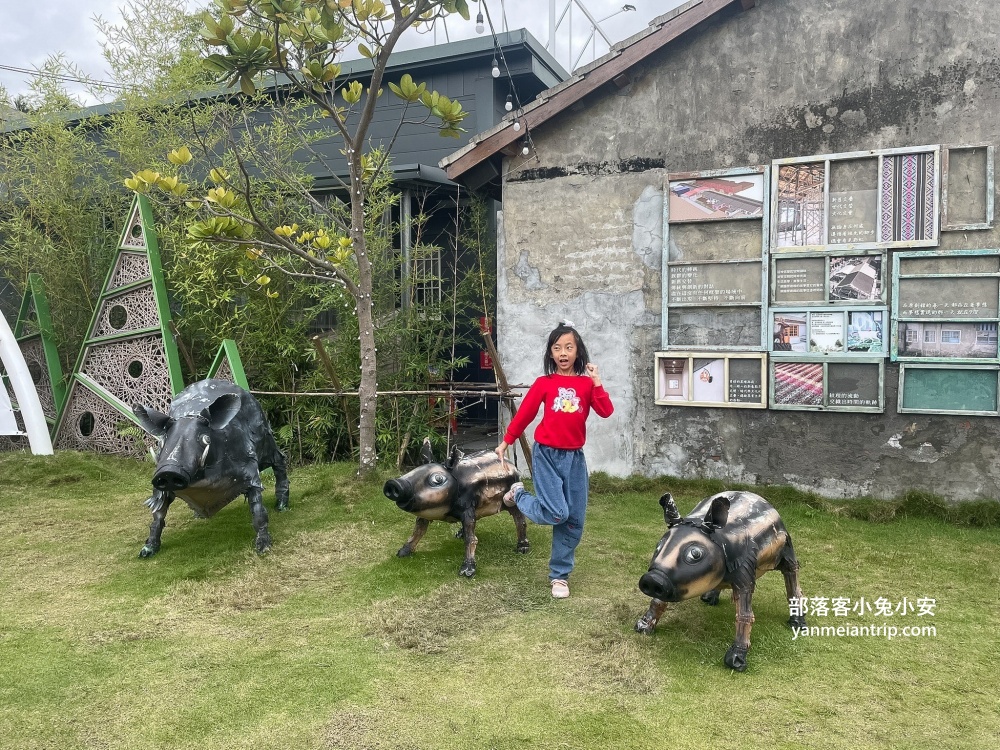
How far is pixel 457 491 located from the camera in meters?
4.48

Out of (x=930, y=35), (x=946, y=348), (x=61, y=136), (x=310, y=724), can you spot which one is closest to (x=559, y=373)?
(x=310, y=724)

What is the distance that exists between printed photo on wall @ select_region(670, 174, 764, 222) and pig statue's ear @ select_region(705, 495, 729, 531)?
11.8 feet

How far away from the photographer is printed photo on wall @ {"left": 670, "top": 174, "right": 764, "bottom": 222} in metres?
6.02

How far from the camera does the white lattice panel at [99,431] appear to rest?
745cm

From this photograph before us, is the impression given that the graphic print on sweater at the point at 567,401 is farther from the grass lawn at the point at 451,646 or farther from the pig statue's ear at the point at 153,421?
the pig statue's ear at the point at 153,421

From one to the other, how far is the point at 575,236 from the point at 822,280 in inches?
86.2

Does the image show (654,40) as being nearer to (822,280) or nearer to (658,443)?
(822,280)

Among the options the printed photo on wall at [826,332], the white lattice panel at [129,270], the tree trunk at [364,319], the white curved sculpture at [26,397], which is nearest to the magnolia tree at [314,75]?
the tree trunk at [364,319]

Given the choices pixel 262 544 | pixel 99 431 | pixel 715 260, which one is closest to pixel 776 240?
pixel 715 260

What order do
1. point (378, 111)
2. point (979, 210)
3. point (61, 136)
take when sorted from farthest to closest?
point (378, 111) < point (61, 136) < point (979, 210)

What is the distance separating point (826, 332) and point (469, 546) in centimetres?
352

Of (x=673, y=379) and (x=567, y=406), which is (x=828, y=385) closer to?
(x=673, y=379)

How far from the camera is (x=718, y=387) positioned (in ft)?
20.3

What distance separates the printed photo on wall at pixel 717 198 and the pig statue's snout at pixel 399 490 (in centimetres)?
354
